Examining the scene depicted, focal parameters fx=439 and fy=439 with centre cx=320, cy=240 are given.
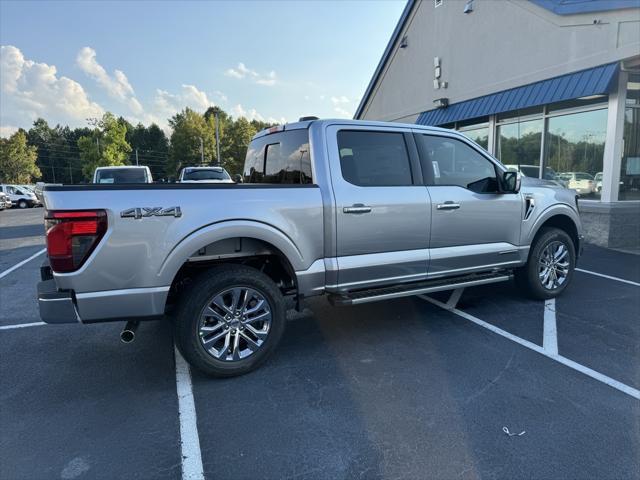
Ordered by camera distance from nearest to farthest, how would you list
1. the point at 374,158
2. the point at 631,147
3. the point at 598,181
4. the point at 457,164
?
the point at 374,158 < the point at 457,164 < the point at 631,147 < the point at 598,181

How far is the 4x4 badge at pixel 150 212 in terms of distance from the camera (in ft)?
9.95

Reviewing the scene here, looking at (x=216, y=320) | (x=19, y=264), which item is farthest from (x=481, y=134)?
(x=19, y=264)

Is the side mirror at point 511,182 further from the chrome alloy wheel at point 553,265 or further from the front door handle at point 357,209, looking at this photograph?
the front door handle at point 357,209

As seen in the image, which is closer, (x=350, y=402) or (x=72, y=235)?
(x=72, y=235)

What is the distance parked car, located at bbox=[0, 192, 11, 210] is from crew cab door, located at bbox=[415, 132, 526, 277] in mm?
31031

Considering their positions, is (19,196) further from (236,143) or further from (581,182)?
(236,143)

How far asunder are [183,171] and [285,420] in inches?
504

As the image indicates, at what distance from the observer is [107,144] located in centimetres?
5512

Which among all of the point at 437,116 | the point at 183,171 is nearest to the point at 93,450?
the point at 183,171

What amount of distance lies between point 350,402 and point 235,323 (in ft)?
3.60

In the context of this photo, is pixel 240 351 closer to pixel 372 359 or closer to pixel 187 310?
pixel 187 310

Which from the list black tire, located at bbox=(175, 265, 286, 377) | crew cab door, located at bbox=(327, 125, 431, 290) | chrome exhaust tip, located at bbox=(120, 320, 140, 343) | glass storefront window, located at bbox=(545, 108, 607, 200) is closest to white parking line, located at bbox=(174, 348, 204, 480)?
A: black tire, located at bbox=(175, 265, 286, 377)

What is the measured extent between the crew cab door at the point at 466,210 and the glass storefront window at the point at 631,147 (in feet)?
19.9

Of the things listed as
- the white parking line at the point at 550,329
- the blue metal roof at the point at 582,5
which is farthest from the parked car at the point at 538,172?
the white parking line at the point at 550,329
